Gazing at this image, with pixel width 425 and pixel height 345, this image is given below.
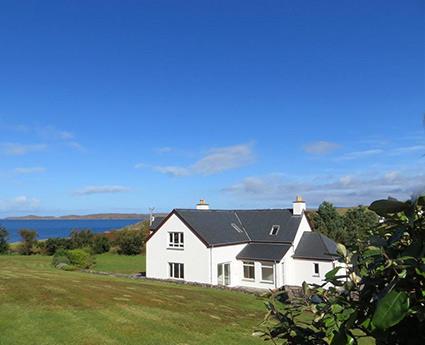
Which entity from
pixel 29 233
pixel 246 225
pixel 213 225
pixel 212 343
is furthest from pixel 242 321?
pixel 29 233

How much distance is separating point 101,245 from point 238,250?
28.7 m

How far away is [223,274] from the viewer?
112 feet

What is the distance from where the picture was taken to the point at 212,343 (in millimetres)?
14539

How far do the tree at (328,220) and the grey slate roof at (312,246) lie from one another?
15.2 m

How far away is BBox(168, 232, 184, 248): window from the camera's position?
116ft

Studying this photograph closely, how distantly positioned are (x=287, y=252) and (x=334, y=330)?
33.4 meters

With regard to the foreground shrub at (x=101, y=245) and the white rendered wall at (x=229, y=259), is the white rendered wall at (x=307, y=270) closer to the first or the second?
the white rendered wall at (x=229, y=259)

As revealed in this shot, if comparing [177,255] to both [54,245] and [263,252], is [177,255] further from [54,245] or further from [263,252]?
[54,245]

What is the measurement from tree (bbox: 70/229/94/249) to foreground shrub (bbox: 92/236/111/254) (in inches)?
28.3

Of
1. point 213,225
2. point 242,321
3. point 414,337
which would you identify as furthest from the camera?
point 213,225

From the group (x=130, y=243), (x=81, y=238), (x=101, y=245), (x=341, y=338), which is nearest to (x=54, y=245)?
(x=81, y=238)

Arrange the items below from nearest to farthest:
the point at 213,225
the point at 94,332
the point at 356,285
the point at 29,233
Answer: the point at 356,285 → the point at 94,332 → the point at 213,225 → the point at 29,233

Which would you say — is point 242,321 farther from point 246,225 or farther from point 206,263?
point 246,225

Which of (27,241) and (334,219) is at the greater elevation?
(334,219)
